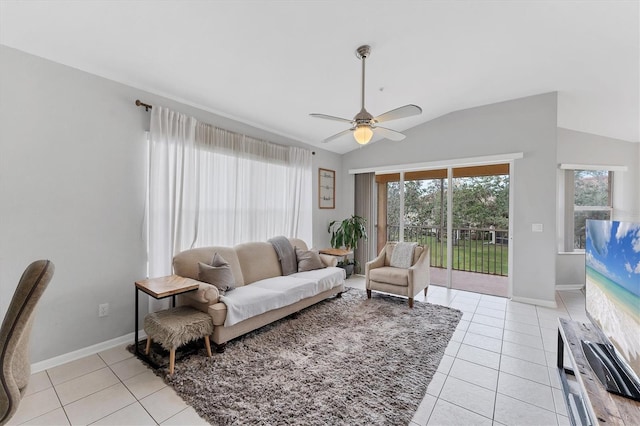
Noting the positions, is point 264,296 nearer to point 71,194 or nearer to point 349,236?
point 71,194

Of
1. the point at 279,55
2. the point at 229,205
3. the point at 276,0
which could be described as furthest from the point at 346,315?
the point at 276,0

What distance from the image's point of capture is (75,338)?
2.45 m

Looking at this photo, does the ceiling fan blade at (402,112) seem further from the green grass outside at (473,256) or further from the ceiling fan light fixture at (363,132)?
the green grass outside at (473,256)

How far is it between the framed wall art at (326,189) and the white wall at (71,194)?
310 centimetres

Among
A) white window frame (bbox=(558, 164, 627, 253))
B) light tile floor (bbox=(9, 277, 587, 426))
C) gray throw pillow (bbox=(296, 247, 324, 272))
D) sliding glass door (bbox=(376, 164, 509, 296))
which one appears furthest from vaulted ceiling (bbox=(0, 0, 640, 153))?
light tile floor (bbox=(9, 277, 587, 426))

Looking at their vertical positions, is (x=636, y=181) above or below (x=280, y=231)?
above

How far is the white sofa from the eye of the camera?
8.35 ft

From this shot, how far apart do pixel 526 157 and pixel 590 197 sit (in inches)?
79.9

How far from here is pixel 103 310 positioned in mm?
2607

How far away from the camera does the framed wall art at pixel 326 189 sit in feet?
17.6

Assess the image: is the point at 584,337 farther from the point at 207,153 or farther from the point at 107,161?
the point at 107,161

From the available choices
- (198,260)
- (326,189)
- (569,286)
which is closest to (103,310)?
(198,260)

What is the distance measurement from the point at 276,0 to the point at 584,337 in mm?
3271

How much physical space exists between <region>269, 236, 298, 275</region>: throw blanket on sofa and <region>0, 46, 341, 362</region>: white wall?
65.6 inches
